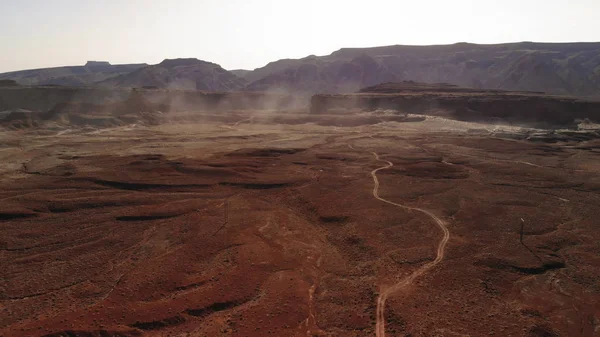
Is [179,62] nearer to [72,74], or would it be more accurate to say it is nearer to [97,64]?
[72,74]

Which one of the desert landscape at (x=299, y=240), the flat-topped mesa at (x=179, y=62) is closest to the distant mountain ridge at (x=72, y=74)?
the flat-topped mesa at (x=179, y=62)

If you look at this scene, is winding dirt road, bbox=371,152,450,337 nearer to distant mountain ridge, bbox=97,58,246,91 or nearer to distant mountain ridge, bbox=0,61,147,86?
distant mountain ridge, bbox=97,58,246,91

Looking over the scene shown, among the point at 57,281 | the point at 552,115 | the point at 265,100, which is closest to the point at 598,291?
the point at 57,281

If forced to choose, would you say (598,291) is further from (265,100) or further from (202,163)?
(265,100)

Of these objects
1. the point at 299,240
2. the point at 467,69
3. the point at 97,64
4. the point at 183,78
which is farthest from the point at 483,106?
the point at 97,64

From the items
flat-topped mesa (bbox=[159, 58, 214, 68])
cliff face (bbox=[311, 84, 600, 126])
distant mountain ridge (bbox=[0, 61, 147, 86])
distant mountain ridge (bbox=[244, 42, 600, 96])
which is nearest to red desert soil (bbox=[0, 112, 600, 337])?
cliff face (bbox=[311, 84, 600, 126])

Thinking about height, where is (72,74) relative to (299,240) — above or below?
above

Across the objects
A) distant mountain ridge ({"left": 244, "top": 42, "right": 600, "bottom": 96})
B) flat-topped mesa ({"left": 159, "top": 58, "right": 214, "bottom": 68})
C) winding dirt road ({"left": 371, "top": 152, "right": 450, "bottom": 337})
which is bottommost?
winding dirt road ({"left": 371, "top": 152, "right": 450, "bottom": 337})
